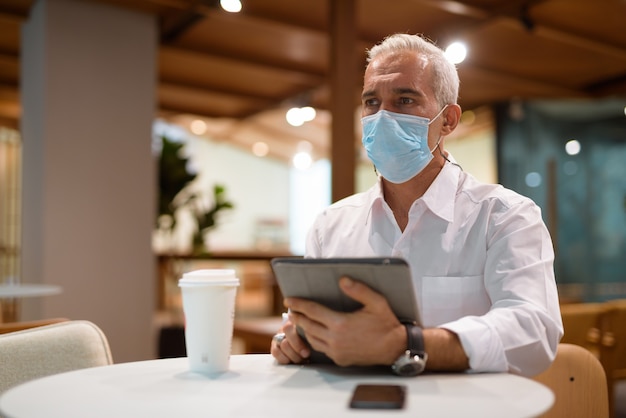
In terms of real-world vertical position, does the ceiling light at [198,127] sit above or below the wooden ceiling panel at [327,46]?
above

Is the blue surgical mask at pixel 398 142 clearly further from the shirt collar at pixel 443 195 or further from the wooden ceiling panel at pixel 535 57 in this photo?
Result: the wooden ceiling panel at pixel 535 57

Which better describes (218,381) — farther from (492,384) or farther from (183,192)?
(183,192)

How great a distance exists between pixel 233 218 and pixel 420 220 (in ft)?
50.2

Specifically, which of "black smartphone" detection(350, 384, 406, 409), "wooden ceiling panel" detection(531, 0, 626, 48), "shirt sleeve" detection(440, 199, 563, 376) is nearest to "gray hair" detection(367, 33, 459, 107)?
"shirt sleeve" detection(440, 199, 563, 376)

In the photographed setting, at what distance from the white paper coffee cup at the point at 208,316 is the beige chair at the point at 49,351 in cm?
51

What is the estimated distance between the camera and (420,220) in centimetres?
165

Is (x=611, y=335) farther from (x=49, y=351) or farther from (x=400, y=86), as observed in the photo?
(x=49, y=351)

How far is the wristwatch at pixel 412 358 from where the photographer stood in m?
1.15

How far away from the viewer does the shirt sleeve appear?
4.05 feet

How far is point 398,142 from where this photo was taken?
1743 mm

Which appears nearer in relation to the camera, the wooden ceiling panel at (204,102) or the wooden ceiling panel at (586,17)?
the wooden ceiling panel at (586,17)

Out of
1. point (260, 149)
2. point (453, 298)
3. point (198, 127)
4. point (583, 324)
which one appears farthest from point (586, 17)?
point (260, 149)

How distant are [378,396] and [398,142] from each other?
90 centimetres

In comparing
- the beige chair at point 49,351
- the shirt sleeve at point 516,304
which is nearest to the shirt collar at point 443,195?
the shirt sleeve at point 516,304
